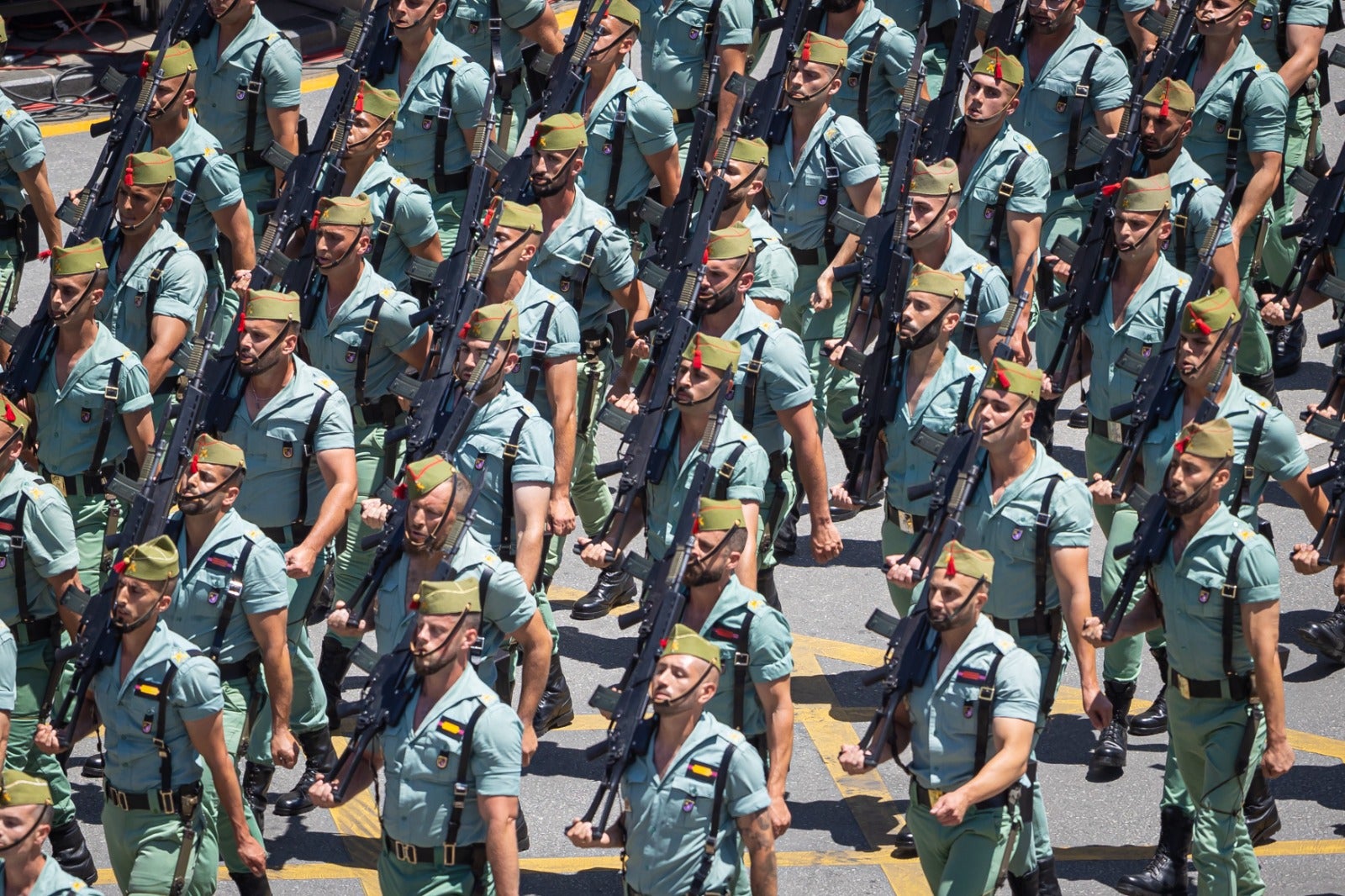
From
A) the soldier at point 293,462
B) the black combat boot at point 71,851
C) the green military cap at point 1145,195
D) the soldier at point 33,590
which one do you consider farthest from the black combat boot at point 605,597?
the green military cap at point 1145,195

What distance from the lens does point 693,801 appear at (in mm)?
8430

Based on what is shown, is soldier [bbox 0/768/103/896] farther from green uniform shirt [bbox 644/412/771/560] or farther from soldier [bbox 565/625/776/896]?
green uniform shirt [bbox 644/412/771/560]

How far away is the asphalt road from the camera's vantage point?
1016cm

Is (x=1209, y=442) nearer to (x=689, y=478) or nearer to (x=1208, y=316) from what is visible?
(x=1208, y=316)

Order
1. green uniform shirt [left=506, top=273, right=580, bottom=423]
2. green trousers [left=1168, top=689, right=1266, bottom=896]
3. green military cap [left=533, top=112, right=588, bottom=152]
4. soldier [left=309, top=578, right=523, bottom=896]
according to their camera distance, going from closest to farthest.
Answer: soldier [left=309, top=578, right=523, bottom=896] < green trousers [left=1168, top=689, right=1266, bottom=896] < green uniform shirt [left=506, top=273, right=580, bottom=423] < green military cap [left=533, top=112, right=588, bottom=152]

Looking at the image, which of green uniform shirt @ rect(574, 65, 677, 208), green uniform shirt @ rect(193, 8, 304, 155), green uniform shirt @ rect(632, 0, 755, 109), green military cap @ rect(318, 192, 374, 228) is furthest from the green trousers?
green uniform shirt @ rect(193, 8, 304, 155)

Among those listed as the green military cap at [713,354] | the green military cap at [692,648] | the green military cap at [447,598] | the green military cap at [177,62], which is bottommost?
the green military cap at [692,648]

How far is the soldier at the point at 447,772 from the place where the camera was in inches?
336

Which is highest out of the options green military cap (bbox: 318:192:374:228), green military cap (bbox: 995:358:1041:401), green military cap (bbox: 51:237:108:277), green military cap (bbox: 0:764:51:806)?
green military cap (bbox: 318:192:374:228)

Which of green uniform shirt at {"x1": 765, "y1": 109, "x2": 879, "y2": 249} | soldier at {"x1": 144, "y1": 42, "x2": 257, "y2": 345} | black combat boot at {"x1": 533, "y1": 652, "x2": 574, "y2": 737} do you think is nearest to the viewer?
black combat boot at {"x1": 533, "y1": 652, "x2": 574, "y2": 737}

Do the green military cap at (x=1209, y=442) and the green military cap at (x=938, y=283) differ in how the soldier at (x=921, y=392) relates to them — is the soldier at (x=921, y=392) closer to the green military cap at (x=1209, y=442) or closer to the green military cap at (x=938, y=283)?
the green military cap at (x=938, y=283)

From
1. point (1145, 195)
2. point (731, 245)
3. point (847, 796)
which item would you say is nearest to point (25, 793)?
point (847, 796)

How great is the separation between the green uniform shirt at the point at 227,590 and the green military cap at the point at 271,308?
126cm

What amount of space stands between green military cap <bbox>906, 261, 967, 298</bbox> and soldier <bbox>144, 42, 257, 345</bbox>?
396 cm
